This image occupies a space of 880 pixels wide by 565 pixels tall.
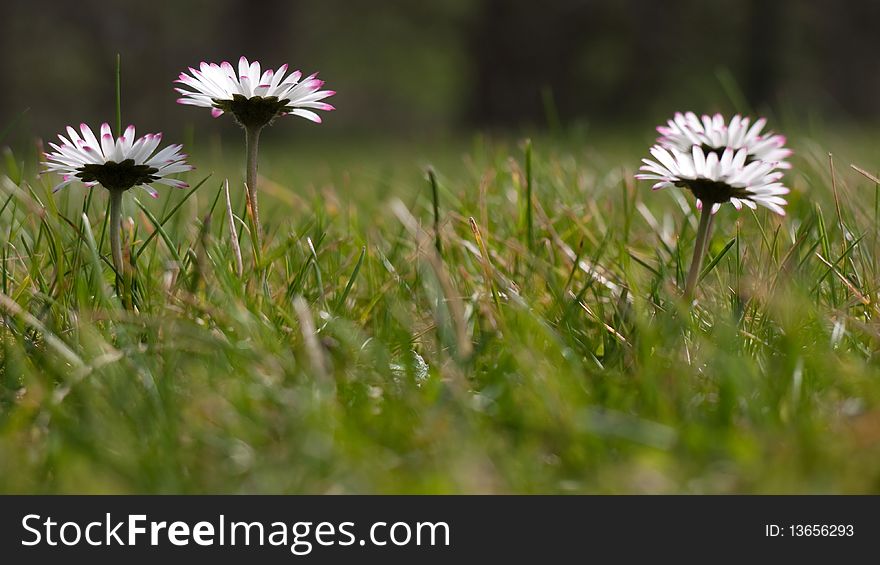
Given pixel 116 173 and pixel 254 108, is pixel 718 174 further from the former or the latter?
pixel 116 173

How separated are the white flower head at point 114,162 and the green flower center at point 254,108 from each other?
4.7 inches

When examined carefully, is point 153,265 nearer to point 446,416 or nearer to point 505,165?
point 446,416

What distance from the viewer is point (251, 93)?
162 cm

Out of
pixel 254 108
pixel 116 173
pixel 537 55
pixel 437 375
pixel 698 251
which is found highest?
pixel 537 55

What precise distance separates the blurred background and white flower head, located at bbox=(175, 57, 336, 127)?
12.1 metres

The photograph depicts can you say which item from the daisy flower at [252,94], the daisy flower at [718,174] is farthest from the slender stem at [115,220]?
the daisy flower at [718,174]

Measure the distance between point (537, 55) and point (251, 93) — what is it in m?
13.7

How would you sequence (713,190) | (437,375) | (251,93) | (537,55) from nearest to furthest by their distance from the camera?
(437,375), (713,190), (251,93), (537,55)

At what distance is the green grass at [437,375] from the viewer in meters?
1.13

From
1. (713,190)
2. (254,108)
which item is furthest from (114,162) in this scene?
(713,190)

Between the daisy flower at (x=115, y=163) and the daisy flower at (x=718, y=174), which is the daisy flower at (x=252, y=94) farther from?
the daisy flower at (x=718, y=174)

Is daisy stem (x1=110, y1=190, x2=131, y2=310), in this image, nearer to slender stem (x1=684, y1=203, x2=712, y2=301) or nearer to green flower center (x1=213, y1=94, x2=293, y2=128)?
green flower center (x1=213, y1=94, x2=293, y2=128)

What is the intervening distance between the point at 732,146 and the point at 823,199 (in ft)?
3.91

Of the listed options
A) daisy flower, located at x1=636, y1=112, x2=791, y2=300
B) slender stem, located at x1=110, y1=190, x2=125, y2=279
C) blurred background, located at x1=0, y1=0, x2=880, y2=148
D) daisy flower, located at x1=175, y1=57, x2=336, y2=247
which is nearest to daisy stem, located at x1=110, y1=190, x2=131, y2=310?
slender stem, located at x1=110, y1=190, x2=125, y2=279
